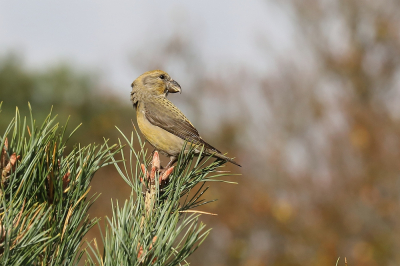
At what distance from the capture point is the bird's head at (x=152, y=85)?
4855 mm

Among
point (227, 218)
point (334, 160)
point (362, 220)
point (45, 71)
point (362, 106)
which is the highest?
point (45, 71)

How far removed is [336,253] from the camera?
51.2ft

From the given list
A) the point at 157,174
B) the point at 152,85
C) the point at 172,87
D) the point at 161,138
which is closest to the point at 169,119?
the point at 161,138

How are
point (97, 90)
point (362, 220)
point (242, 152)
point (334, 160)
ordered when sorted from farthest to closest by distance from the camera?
point (97, 90)
point (242, 152)
point (334, 160)
point (362, 220)

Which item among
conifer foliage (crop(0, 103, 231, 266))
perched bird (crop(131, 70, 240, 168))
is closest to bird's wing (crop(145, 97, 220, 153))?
perched bird (crop(131, 70, 240, 168))

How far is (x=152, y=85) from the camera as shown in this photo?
5035 millimetres

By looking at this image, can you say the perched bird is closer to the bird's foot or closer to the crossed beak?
the crossed beak

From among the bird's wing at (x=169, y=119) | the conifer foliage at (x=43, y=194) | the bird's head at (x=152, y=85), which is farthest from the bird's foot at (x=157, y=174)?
the bird's head at (x=152, y=85)

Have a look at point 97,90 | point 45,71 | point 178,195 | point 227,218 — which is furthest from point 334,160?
point 45,71

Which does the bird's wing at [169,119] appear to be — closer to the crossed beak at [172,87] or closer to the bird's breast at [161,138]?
the bird's breast at [161,138]

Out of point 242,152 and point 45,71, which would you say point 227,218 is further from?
point 45,71

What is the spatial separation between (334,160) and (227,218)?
4.43 m

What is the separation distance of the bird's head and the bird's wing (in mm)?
197

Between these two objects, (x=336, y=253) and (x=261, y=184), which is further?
(x=261, y=184)
